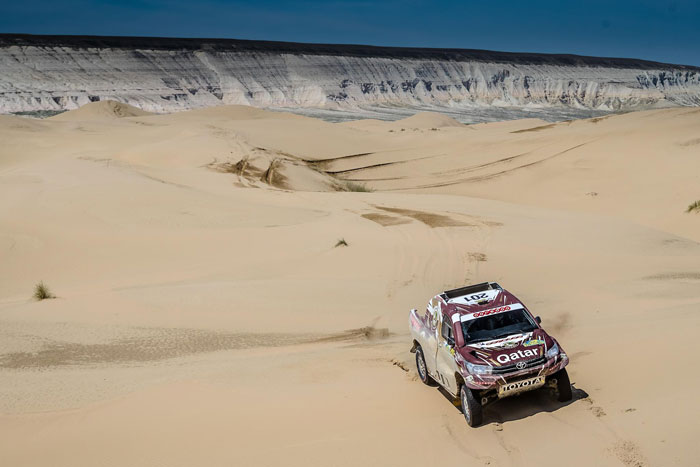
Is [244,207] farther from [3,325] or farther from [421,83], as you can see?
[421,83]

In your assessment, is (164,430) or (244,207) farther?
(244,207)

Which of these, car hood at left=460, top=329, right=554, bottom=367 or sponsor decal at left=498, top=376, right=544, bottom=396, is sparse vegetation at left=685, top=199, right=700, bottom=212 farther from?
sponsor decal at left=498, top=376, right=544, bottom=396

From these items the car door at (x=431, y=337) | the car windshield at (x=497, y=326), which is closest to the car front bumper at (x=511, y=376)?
the car windshield at (x=497, y=326)

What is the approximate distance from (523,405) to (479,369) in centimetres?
91

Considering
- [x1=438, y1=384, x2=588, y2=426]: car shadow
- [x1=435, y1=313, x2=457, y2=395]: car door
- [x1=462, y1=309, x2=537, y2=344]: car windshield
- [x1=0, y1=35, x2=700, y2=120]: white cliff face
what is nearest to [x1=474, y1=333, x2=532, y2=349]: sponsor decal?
[x1=462, y1=309, x2=537, y2=344]: car windshield

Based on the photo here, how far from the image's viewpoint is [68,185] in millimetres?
22750

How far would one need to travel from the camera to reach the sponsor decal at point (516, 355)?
7793mm

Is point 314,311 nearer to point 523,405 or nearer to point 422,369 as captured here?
point 422,369

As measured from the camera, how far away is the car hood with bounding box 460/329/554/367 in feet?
25.6

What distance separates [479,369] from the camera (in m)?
7.73

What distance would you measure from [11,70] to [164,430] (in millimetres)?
86143

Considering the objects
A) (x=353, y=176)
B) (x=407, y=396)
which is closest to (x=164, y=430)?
(x=407, y=396)

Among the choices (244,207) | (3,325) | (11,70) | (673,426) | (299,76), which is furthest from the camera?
(299,76)

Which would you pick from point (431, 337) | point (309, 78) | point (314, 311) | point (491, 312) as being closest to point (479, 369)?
point (491, 312)
